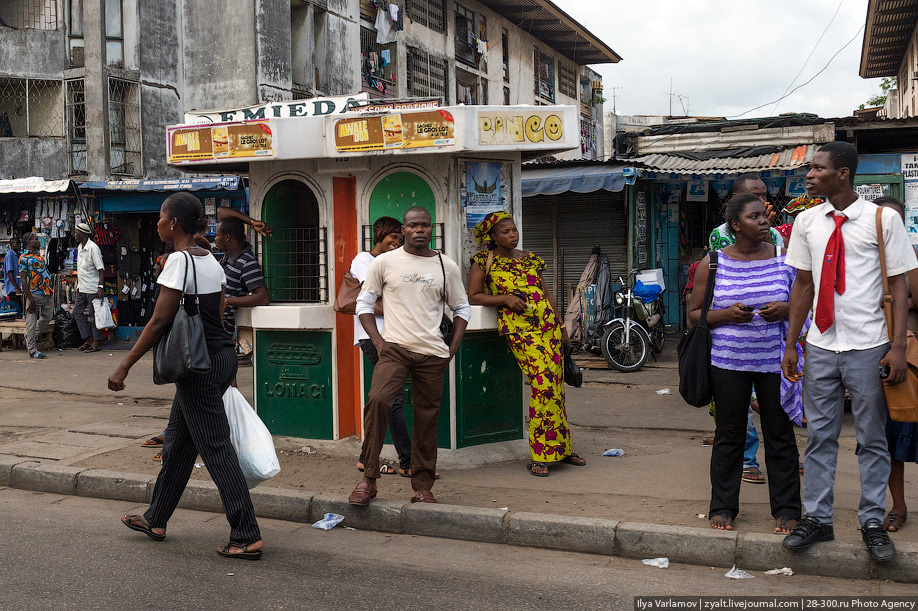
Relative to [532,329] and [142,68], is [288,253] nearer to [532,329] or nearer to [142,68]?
[532,329]

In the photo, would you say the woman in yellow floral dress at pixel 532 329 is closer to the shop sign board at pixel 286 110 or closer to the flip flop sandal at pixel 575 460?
the flip flop sandal at pixel 575 460

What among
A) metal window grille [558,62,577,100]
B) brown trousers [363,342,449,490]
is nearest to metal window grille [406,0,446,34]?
metal window grille [558,62,577,100]

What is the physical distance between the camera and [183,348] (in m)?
4.41

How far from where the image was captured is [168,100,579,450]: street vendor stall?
243 inches

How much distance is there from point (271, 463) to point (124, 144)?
1718 centimetres

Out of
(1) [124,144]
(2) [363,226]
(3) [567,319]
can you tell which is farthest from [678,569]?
(1) [124,144]

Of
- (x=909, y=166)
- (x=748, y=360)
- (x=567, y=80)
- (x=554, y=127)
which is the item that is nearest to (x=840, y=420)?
(x=748, y=360)

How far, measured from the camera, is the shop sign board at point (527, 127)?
20.1 feet

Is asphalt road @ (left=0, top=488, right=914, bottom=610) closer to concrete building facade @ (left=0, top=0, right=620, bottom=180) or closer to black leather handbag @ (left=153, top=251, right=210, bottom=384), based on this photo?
black leather handbag @ (left=153, top=251, right=210, bottom=384)

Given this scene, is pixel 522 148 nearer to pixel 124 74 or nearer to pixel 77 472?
pixel 77 472

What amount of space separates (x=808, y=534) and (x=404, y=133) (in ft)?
11.9

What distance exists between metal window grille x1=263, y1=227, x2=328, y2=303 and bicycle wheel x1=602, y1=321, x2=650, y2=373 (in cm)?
529

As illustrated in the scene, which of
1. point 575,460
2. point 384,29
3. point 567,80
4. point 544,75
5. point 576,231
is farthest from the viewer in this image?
point 567,80

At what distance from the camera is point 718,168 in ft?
41.2
